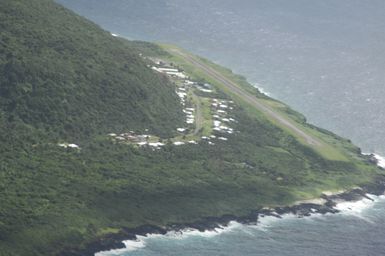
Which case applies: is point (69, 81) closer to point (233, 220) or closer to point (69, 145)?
point (69, 145)

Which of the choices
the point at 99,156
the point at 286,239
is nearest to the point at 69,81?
the point at 99,156

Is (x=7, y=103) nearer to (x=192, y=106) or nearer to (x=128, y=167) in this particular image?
(x=128, y=167)

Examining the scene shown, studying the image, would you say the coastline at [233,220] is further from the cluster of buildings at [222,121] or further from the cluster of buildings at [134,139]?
the cluster of buildings at [222,121]

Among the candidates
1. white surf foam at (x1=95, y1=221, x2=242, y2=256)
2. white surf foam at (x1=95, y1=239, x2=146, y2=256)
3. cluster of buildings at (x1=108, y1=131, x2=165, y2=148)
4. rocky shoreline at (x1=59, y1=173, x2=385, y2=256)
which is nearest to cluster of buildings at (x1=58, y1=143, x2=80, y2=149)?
cluster of buildings at (x1=108, y1=131, x2=165, y2=148)

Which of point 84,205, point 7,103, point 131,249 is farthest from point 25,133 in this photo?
point 131,249

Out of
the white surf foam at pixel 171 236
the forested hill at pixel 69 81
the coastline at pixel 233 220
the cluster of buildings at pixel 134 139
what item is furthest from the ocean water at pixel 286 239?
the forested hill at pixel 69 81
